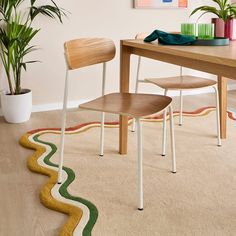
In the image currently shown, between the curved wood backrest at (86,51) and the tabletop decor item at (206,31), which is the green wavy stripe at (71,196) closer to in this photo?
the curved wood backrest at (86,51)

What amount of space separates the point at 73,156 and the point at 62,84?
132cm

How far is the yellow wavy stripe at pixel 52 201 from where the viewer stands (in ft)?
5.15

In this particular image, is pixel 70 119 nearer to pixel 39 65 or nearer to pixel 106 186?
pixel 39 65

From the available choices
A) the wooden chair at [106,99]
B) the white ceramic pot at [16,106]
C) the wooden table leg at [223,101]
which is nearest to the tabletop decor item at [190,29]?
the wooden chair at [106,99]

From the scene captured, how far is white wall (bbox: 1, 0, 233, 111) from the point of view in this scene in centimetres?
338

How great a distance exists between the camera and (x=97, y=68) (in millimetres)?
3637

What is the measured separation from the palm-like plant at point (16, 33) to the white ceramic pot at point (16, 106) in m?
0.09

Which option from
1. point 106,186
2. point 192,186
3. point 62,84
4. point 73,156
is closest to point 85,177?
point 106,186

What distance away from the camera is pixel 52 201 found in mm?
1769

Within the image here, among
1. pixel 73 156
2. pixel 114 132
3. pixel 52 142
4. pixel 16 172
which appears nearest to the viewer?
pixel 16 172

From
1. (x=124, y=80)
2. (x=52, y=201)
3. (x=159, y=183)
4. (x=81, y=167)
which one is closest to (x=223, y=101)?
(x=124, y=80)

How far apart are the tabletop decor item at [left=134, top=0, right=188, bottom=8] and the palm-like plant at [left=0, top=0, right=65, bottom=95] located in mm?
820

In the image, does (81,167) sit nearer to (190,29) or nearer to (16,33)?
(190,29)

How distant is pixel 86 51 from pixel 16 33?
1.20m
